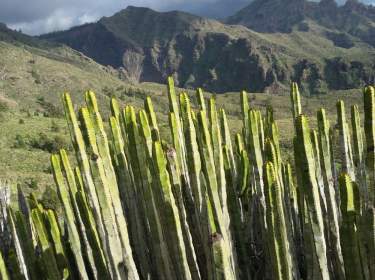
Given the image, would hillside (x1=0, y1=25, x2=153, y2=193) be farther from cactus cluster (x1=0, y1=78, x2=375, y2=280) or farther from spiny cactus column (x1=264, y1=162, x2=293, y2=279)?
spiny cactus column (x1=264, y1=162, x2=293, y2=279)

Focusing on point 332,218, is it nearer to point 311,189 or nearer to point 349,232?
point 349,232

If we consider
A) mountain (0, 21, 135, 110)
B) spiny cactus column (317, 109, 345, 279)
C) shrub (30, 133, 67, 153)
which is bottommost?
shrub (30, 133, 67, 153)

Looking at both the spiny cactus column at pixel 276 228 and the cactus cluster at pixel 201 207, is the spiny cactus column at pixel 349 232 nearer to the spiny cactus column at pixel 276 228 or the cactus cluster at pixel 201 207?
the cactus cluster at pixel 201 207

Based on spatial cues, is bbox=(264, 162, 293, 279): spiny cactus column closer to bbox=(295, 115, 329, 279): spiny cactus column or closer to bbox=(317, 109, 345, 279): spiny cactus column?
bbox=(295, 115, 329, 279): spiny cactus column

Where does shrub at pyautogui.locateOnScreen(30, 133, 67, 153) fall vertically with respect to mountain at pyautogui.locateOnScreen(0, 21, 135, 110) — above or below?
below

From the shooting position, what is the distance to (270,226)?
3859 mm

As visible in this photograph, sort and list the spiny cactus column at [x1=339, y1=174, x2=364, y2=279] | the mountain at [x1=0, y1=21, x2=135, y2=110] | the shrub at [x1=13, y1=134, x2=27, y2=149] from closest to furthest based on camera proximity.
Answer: the spiny cactus column at [x1=339, y1=174, x2=364, y2=279], the shrub at [x1=13, y1=134, x2=27, y2=149], the mountain at [x1=0, y1=21, x2=135, y2=110]

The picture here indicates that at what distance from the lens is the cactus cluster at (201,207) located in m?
3.86

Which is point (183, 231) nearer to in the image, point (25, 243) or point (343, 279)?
point (343, 279)

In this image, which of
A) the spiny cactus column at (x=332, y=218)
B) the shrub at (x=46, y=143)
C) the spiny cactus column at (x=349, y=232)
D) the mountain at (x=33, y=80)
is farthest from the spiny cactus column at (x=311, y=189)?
the mountain at (x=33, y=80)

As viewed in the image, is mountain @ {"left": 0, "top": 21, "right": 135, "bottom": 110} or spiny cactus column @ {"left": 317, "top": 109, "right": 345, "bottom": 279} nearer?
spiny cactus column @ {"left": 317, "top": 109, "right": 345, "bottom": 279}

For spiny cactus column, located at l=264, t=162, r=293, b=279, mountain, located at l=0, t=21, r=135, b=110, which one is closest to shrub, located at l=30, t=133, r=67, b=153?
spiny cactus column, located at l=264, t=162, r=293, b=279

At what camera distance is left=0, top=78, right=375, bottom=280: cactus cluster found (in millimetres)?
3861

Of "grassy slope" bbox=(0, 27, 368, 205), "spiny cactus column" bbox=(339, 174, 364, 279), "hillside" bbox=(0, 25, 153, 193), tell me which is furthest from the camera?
"grassy slope" bbox=(0, 27, 368, 205)
